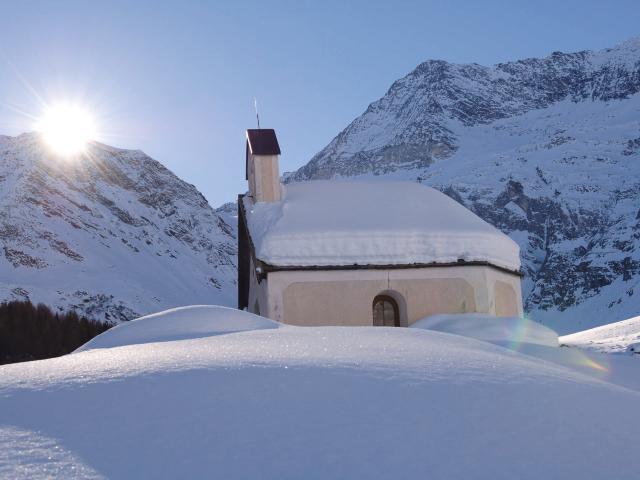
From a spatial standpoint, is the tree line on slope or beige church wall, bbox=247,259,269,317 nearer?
beige church wall, bbox=247,259,269,317

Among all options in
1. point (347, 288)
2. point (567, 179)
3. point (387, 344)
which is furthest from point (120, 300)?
point (567, 179)

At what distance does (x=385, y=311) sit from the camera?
18.6 m

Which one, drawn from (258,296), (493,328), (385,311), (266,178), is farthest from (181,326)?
(266,178)

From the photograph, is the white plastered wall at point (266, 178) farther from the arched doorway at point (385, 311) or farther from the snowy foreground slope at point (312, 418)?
the snowy foreground slope at point (312, 418)

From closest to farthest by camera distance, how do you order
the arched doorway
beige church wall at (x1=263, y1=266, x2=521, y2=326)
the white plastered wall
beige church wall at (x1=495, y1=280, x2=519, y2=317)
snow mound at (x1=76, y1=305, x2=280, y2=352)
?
snow mound at (x1=76, y1=305, x2=280, y2=352), beige church wall at (x1=263, y1=266, x2=521, y2=326), the arched doorway, beige church wall at (x1=495, y1=280, x2=519, y2=317), the white plastered wall

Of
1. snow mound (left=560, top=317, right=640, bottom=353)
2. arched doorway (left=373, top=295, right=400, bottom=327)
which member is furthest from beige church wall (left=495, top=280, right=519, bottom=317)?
arched doorway (left=373, top=295, right=400, bottom=327)

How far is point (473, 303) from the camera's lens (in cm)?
1853

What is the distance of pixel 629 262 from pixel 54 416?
507 feet

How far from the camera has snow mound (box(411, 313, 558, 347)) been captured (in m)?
15.7

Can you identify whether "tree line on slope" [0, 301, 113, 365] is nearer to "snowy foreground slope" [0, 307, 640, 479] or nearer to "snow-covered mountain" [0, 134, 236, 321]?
"snowy foreground slope" [0, 307, 640, 479]

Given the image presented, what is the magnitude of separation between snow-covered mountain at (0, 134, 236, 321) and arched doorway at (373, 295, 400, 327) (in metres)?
73.7

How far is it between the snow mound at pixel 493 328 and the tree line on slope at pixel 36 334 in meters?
18.2

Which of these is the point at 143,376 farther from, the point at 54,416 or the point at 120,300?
the point at 120,300

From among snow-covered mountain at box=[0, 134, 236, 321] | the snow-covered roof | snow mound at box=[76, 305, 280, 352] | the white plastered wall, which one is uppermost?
snow-covered mountain at box=[0, 134, 236, 321]
